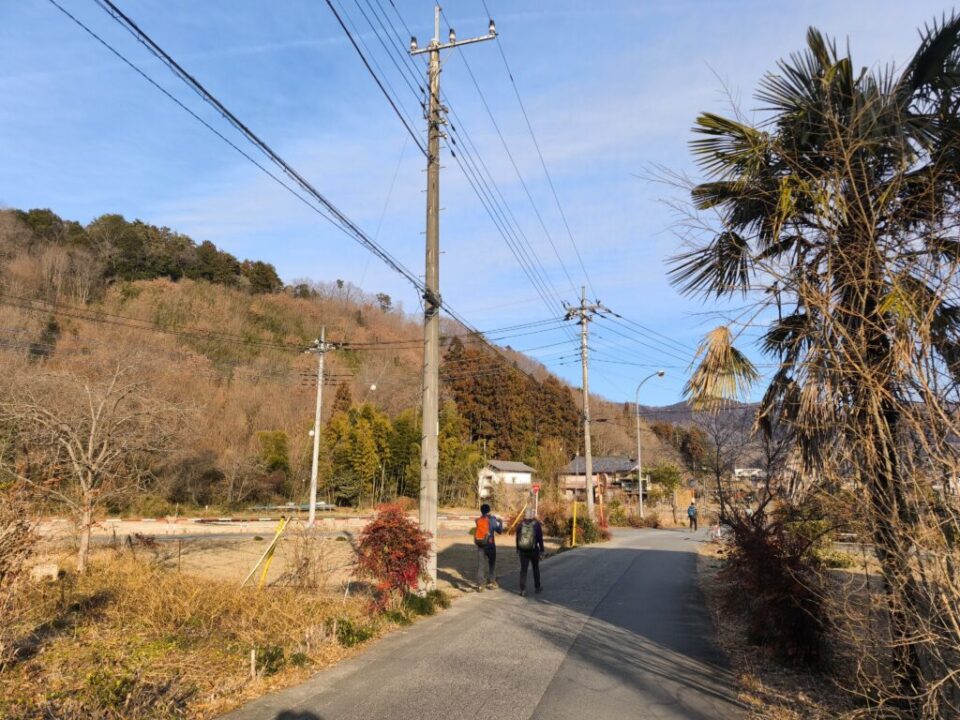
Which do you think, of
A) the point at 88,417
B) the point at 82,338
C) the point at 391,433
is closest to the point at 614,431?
the point at 391,433

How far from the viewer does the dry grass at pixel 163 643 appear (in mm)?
5238

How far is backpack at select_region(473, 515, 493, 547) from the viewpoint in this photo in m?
12.2

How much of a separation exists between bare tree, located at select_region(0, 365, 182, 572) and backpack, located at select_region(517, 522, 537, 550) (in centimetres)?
825

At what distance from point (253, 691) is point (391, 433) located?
4448cm

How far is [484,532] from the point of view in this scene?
1224cm

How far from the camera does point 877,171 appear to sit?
5.83m

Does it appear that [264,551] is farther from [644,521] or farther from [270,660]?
[644,521]

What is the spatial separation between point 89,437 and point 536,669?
37.5ft

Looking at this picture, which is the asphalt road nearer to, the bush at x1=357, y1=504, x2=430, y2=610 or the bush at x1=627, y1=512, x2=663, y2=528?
the bush at x1=357, y1=504, x2=430, y2=610

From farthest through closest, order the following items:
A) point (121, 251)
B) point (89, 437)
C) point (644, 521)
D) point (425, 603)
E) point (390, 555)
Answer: point (121, 251)
point (644, 521)
point (89, 437)
point (425, 603)
point (390, 555)

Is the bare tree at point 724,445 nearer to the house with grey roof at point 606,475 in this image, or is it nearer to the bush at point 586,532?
the bush at point 586,532

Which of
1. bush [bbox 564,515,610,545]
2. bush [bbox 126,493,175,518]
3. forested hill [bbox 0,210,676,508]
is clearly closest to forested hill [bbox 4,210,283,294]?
forested hill [bbox 0,210,676,508]

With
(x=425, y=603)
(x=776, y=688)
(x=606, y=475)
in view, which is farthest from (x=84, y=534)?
(x=606, y=475)

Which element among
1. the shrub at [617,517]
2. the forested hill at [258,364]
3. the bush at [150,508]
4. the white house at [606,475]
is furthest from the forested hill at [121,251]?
the shrub at [617,517]
